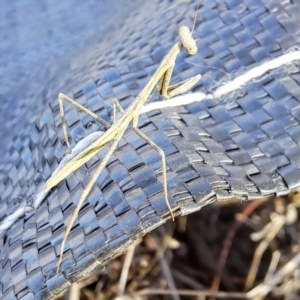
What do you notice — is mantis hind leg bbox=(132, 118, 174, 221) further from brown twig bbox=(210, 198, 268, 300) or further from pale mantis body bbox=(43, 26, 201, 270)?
brown twig bbox=(210, 198, 268, 300)

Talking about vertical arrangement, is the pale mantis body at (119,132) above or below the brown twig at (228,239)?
above

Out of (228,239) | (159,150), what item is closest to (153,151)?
(159,150)

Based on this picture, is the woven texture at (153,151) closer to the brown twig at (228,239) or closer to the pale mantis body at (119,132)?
the pale mantis body at (119,132)

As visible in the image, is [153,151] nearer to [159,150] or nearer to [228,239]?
[159,150]

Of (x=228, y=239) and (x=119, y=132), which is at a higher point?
(x=119, y=132)

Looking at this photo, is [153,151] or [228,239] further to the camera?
[228,239]

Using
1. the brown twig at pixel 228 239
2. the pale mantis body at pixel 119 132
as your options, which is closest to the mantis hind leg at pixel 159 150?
the pale mantis body at pixel 119 132

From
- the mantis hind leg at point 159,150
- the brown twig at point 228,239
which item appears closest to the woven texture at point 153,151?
the mantis hind leg at point 159,150

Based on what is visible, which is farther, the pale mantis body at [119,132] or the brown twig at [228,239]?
the brown twig at [228,239]

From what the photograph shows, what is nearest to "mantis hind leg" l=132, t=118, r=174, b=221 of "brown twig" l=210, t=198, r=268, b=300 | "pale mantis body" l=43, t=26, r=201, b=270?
"pale mantis body" l=43, t=26, r=201, b=270
